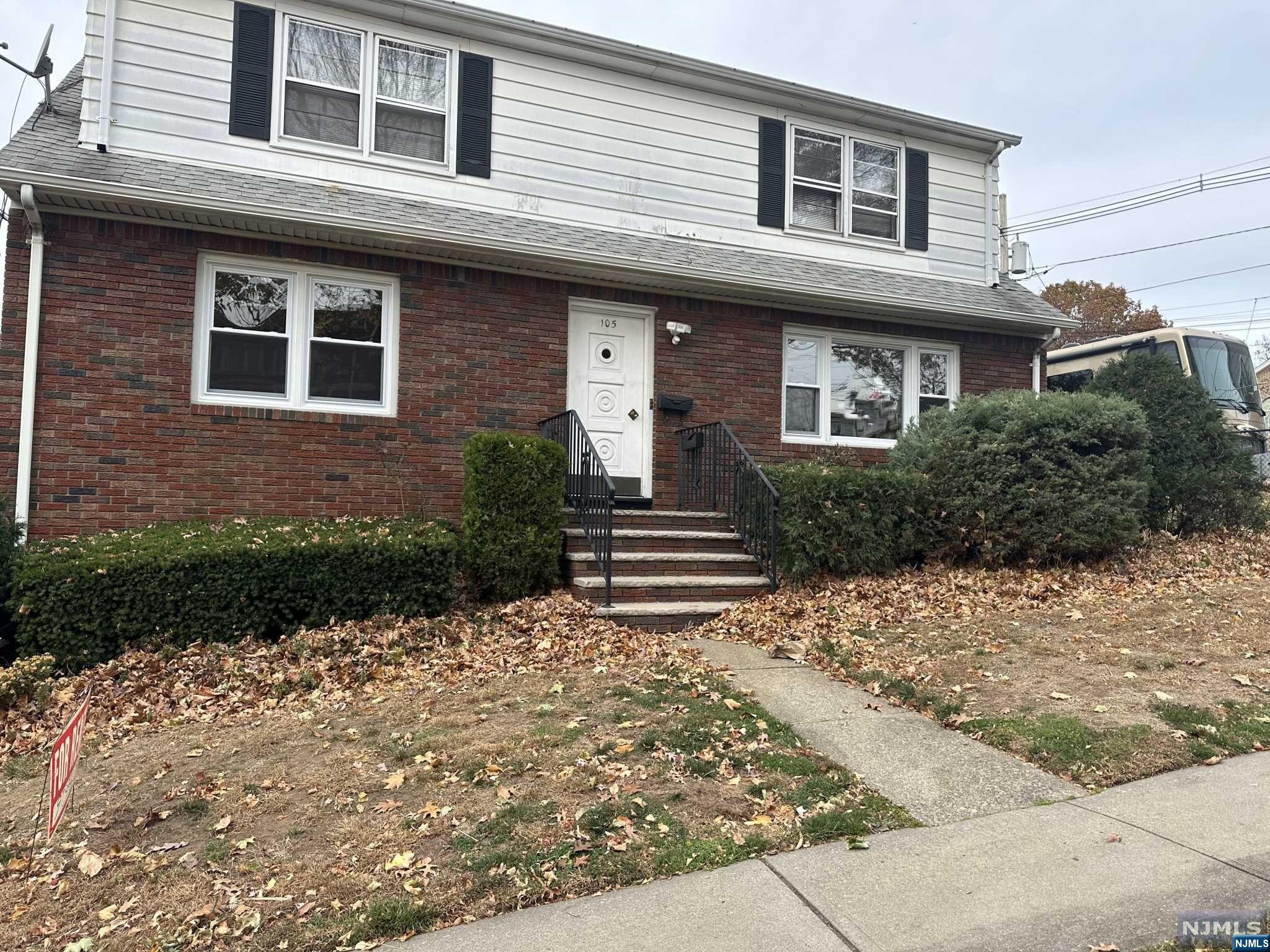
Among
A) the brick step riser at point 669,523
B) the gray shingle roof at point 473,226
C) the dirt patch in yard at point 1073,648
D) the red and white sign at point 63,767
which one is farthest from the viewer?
the brick step riser at point 669,523

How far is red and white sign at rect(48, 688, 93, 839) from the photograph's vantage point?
3291mm

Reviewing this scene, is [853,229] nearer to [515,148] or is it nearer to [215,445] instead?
[515,148]

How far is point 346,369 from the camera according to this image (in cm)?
877

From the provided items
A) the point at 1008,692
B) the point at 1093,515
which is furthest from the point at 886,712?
the point at 1093,515

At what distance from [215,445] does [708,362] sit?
17.4 ft

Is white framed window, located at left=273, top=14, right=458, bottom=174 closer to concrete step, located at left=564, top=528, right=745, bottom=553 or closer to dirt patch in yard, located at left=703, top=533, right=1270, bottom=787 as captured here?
concrete step, located at left=564, top=528, right=745, bottom=553

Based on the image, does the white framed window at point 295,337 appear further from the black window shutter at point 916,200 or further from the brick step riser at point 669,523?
the black window shutter at point 916,200

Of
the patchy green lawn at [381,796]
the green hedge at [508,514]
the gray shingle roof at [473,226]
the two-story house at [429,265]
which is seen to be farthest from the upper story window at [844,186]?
the patchy green lawn at [381,796]

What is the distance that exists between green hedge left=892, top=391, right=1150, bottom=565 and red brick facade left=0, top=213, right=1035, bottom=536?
2.50 m

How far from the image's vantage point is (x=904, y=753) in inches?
179

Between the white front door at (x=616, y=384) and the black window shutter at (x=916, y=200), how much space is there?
4.08 m

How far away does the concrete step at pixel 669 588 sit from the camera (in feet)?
25.1

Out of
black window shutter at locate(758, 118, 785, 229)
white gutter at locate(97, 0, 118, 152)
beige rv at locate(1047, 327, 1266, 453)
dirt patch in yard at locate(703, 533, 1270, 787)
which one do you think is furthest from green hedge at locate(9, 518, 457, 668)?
beige rv at locate(1047, 327, 1266, 453)

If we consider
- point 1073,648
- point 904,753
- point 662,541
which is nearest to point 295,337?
point 662,541
